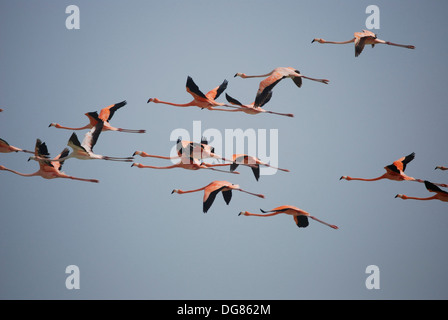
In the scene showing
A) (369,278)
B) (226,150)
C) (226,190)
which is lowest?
(369,278)

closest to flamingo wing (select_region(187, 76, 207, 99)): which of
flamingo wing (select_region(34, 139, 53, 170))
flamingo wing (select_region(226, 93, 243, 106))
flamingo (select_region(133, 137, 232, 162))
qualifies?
→ flamingo wing (select_region(226, 93, 243, 106))

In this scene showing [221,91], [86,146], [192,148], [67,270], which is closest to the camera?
[86,146]

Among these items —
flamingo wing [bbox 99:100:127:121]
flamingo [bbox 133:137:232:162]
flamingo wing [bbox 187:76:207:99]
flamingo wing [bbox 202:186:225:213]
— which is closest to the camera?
flamingo wing [bbox 202:186:225:213]

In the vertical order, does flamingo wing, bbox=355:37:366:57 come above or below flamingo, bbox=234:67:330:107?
above

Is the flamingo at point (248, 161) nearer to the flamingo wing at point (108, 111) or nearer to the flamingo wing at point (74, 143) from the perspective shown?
the flamingo wing at point (108, 111)

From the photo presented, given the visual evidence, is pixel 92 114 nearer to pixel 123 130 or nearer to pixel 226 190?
pixel 123 130

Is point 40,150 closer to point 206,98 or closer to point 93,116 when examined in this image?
point 93,116

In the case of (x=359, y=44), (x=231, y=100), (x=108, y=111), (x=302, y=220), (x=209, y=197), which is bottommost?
(x=302, y=220)

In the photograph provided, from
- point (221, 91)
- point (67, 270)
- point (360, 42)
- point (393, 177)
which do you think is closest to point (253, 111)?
point (221, 91)

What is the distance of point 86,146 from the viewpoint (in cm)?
1257

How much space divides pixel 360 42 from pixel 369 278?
7870 mm

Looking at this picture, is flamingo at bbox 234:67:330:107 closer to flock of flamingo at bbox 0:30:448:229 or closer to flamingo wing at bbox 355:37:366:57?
flock of flamingo at bbox 0:30:448:229

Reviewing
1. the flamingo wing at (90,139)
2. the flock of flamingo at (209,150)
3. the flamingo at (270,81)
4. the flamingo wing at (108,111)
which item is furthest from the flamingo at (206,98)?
the flamingo wing at (90,139)

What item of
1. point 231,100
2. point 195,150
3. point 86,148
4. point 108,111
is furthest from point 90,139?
point 231,100
